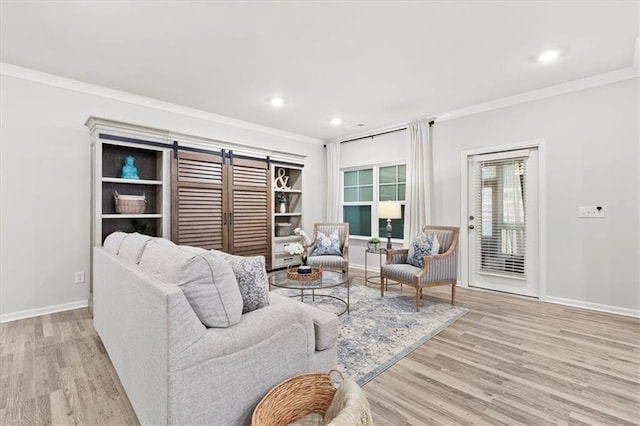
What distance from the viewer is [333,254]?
4.40 m

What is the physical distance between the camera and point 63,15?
227cm

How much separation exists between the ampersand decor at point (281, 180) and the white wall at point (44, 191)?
241 cm

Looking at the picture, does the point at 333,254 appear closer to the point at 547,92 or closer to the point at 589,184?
the point at 589,184

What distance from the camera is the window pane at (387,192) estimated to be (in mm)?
5277

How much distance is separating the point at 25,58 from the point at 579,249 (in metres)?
6.22

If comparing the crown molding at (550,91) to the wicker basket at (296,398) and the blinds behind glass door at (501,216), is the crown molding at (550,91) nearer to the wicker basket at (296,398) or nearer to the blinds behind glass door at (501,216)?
the blinds behind glass door at (501,216)

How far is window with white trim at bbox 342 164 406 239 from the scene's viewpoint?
17.0 ft

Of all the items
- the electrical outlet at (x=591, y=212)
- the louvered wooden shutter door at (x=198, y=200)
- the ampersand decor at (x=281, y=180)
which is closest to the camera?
the electrical outlet at (x=591, y=212)

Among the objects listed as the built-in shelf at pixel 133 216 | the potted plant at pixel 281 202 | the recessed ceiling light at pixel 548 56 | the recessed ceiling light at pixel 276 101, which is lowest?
the built-in shelf at pixel 133 216

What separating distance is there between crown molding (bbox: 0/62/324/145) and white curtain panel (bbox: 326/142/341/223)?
52.9 inches

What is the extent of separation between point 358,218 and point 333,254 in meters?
1.61

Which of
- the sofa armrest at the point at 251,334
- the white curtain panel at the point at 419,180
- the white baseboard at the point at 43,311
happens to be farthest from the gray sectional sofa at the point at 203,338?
the white curtain panel at the point at 419,180

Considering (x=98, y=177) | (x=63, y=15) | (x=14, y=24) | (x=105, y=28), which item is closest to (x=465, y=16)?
(x=105, y=28)

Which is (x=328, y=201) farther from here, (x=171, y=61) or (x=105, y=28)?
(x=105, y=28)
